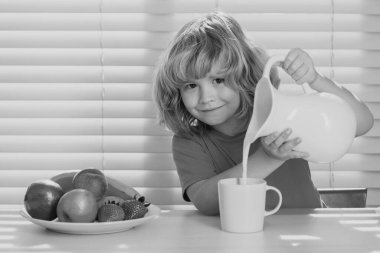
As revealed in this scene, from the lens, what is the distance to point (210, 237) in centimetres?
112

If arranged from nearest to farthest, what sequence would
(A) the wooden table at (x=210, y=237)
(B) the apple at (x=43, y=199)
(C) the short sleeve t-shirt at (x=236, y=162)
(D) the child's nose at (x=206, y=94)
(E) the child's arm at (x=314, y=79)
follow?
(A) the wooden table at (x=210, y=237)
(B) the apple at (x=43, y=199)
(E) the child's arm at (x=314, y=79)
(D) the child's nose at (x=206, y=94)
(C) the short sleeve t-shirt at (x=236, y=162)

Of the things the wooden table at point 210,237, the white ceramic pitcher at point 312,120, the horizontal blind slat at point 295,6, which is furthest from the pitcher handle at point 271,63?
the horizontal blind slat at point 295,6

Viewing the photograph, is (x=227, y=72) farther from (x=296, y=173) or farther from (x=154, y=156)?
(x=154, y=156)

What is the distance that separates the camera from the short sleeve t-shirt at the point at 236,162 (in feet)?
5.11

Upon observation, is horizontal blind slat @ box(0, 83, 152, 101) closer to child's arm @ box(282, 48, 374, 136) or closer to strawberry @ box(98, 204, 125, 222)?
child's arm @ box(282, 48, 374, 136)

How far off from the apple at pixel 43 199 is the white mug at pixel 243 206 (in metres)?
0.31

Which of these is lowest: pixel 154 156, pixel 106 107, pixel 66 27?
pixel 154 156

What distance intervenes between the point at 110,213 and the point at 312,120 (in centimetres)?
40

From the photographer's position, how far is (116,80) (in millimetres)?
2102

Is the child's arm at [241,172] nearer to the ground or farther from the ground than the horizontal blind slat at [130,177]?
farther from the ground

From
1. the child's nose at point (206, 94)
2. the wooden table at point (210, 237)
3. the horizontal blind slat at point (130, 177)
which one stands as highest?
the child's nose at point (206, 94)

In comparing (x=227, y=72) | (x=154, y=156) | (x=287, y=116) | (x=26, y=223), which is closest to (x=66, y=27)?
(x=154, y=156)

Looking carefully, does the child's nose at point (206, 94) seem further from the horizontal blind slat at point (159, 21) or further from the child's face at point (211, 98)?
the horizontal blind slat at point (159, 21)

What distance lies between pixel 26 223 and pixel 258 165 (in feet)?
Answer: 1.59
